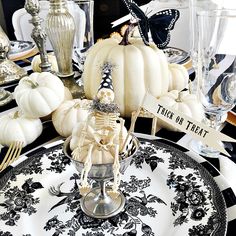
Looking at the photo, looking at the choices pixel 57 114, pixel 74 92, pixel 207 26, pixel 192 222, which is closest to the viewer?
pixel 192 222


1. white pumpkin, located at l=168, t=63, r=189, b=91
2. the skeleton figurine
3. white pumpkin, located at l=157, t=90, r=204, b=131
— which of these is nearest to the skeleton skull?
the skeleton figurine

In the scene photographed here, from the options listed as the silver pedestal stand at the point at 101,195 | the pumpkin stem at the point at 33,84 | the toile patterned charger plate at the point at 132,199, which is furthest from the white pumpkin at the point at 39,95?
the silver pedestal stand at the point at 101,195

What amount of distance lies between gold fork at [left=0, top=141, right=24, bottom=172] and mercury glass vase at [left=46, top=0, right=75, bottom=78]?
0.30m

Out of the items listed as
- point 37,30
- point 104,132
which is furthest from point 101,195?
point 37,30

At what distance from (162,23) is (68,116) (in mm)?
279

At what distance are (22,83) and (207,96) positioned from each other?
0.40 meters

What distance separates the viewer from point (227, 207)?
0.50m

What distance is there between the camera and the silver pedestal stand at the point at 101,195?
0.49 meters

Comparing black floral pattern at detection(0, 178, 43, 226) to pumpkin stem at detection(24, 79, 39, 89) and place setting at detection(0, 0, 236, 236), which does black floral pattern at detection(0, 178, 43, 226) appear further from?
pumpkin stem at detection(24, 79, 39, 89)

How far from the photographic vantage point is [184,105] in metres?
0.72

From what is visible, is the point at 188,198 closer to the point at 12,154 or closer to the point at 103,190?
the point at 103,190

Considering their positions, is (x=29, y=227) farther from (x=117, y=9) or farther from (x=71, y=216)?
(x=117, y=9)

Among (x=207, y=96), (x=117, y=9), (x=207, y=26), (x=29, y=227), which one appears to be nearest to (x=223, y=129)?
(x=207, y=96)

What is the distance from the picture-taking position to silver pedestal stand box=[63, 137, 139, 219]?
49 cm
